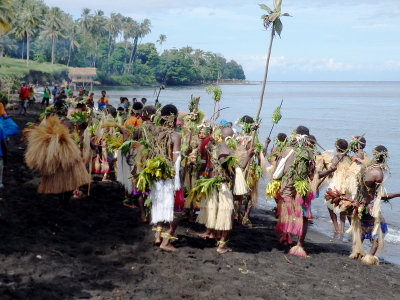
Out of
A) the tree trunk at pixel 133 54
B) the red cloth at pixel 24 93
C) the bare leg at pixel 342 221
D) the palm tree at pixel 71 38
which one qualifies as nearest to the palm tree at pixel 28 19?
the palm tree at pixel 71 38

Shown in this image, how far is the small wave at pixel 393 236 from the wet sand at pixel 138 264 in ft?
6.90

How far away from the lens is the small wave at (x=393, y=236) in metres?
10.7

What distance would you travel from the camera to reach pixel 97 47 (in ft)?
354

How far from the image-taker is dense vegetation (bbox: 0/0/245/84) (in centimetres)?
8394

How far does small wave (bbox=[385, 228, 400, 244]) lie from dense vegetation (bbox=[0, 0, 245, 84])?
64.5 metres

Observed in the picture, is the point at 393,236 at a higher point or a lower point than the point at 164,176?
lower

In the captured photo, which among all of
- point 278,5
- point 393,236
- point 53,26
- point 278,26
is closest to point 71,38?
point 53,26

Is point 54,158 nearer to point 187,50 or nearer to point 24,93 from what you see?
point 24,93

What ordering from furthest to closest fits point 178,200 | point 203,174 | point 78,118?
point 78,118 → point 203,174 → point 178,200

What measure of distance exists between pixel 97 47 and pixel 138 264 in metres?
107

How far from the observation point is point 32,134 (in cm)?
759

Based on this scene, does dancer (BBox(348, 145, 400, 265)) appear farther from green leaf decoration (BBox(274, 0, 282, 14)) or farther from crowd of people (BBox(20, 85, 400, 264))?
green leaf decoration (BBox(274, 0, 282, 14))

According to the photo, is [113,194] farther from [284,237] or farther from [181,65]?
[181,65]

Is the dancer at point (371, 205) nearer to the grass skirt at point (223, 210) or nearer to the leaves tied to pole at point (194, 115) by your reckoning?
the grass skirt at point (223, 210)
